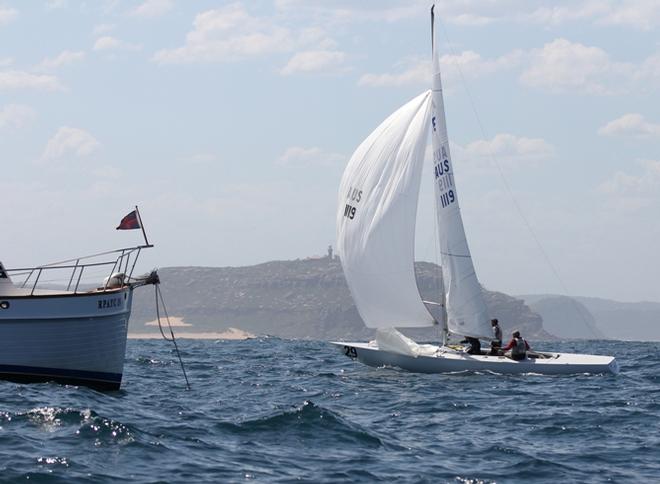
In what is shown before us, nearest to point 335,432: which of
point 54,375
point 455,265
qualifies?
point 54,375

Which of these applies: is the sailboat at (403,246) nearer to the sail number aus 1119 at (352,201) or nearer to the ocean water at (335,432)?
the sail number aus 1119 at (352,201)

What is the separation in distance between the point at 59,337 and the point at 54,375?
976 millimetres

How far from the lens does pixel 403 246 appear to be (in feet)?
102

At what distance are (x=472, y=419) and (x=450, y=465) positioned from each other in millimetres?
5052

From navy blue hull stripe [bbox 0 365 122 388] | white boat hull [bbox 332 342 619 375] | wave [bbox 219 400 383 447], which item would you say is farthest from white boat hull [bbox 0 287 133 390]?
white boat hull [bbox 332 342 619 375]

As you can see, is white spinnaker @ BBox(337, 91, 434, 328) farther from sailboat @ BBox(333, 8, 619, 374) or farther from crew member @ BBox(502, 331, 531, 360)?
crew member @ BBox(502, 331, 531, 360)

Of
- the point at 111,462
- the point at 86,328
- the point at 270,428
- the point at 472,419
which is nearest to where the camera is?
the point at 111,462

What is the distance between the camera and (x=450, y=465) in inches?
618

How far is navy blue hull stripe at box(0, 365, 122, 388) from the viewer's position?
2341 cm

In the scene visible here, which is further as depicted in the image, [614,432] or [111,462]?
[614,432]

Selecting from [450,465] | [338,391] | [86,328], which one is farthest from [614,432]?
[86,328]

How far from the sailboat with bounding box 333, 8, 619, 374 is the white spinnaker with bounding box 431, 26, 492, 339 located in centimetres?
3

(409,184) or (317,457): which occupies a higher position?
(409,184)

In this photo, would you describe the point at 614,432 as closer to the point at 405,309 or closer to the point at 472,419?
the point at 472,419
